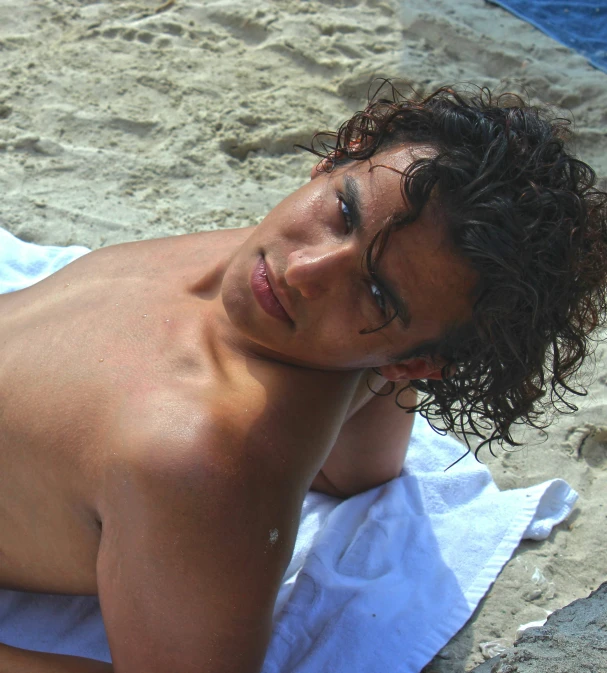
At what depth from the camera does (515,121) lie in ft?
5.87

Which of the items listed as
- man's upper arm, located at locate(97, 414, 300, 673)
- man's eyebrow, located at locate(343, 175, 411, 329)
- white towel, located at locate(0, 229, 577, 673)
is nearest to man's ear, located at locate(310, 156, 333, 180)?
man's eyebrow, located at locate(343, 175, 411, 329)

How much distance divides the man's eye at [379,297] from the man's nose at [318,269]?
6cm

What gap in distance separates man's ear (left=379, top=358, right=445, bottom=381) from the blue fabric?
334 centimetres

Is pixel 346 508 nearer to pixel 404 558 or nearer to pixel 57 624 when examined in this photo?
pixel 404 558

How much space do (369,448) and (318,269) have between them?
92 centimetres

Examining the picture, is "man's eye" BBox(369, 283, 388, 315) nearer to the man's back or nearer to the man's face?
the man's face

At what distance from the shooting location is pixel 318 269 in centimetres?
163

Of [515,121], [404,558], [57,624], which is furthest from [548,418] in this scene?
[57,624]

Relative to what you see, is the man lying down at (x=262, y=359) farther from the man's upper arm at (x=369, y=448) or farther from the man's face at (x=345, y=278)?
the man's upper arm at (x=369, y=448)

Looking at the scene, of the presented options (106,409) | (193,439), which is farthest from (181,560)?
(106,409)

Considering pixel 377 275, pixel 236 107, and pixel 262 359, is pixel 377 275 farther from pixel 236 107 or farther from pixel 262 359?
pixel 236 107

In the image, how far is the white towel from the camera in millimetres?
2031

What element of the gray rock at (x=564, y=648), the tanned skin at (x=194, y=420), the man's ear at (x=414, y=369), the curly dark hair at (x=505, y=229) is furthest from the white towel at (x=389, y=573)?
the man's ear at (x=414, y=369)

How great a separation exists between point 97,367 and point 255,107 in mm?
2458
